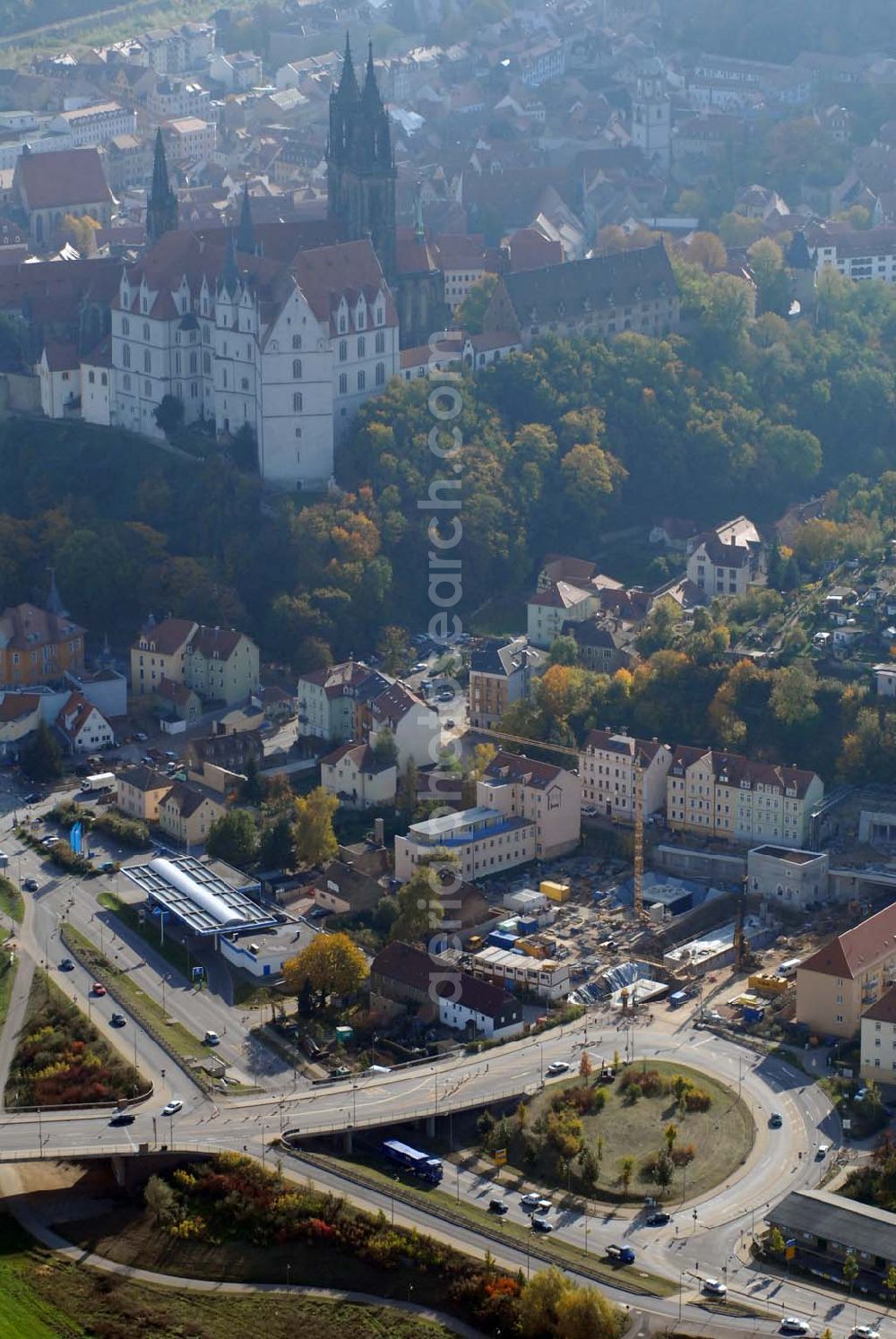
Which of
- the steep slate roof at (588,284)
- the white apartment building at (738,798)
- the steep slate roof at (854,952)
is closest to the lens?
the steep slate roof at (854,952)

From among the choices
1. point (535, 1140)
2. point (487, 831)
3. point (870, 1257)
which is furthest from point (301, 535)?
point (870, 1257)

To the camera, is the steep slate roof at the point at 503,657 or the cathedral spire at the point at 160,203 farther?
the cathedral spire at the point at 160,203

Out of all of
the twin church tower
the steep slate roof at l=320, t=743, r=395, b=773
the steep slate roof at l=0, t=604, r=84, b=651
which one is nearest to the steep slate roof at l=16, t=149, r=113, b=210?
the twin church tower

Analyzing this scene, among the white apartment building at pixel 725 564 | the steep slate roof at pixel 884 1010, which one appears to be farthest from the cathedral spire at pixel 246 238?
the steep slate roof at pixel 884 1010

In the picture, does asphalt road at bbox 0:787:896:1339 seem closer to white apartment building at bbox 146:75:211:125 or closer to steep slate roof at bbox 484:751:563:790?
steep slate roof at bbox 484:751:563:790

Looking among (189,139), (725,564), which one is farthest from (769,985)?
(189,139)

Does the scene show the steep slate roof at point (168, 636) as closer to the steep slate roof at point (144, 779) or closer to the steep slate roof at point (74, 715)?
the steep slate roof at point (74, 715)
